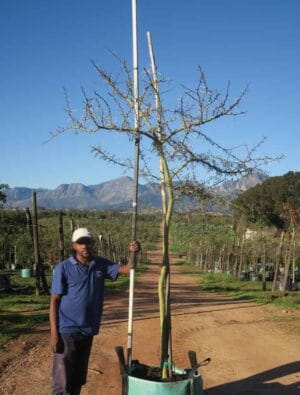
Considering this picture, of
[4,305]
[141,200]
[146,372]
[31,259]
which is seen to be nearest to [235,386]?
[146,372]

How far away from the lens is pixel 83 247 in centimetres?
451

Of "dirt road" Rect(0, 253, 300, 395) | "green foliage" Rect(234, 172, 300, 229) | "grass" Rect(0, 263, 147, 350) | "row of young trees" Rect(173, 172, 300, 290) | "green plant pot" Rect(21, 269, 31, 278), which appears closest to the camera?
"dirt road" Rect(0, 253, 300, 395)

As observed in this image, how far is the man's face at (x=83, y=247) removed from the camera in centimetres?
451

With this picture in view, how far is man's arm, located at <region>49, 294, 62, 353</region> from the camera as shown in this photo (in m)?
4.34

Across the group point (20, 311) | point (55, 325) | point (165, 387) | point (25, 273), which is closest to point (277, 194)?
point (25, 273)

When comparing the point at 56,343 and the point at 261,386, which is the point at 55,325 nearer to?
the point at 56,343

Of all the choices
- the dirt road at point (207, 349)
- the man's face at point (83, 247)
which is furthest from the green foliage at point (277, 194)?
the man's face at point (83, 247)

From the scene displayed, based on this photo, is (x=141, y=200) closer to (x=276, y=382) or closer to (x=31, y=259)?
(x=276, y=382)

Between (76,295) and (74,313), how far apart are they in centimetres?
15

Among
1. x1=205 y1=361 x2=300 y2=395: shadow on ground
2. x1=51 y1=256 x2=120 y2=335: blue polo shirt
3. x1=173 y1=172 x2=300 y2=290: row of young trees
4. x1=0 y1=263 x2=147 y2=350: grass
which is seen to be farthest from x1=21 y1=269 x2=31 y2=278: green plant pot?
x1=51 y1=256 x2=120 y2=335: blue polo shirt

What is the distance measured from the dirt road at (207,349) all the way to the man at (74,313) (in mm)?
1218

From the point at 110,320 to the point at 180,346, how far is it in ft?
7.88

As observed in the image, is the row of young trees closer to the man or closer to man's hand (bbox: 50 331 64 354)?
the man

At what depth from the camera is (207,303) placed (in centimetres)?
1305
